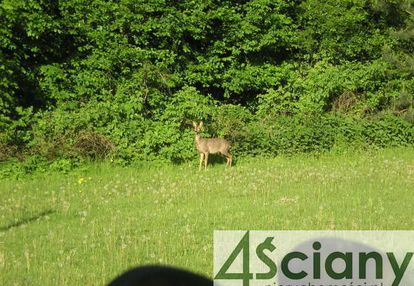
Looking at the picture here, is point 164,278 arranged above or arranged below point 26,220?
above

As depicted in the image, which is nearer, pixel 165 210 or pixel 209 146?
pixel 165 210

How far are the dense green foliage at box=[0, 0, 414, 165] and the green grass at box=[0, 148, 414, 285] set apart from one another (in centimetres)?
172

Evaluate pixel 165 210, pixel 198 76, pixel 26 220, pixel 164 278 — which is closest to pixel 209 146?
pixel 198 76

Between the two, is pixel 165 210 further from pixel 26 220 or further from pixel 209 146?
pixel 209 146

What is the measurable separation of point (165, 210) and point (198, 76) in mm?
9651

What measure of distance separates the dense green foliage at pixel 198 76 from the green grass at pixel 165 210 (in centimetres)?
172

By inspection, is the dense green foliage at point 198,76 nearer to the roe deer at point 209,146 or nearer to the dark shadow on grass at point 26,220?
the roe deer at point 209,146

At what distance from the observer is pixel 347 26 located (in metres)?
20.0

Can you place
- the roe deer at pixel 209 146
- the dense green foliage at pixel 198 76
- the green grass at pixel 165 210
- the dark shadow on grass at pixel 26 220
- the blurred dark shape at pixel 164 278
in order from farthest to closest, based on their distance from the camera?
the dense green foliage at pixel 198 76 < the roe deer at pixel 209 146 < the dark shadow on grass at pixel 26 220 < the green grass at pixel 165 210 < the blurred dark shape at pixel 164 278

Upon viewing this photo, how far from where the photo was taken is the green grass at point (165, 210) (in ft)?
20.2

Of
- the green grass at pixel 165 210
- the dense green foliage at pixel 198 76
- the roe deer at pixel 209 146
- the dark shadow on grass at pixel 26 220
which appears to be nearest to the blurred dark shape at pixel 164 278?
the green grass at pixel 165 210

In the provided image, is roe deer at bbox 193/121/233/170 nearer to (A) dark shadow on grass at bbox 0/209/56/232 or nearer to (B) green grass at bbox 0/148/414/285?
(B) green grass at bbox 0/148/414/285

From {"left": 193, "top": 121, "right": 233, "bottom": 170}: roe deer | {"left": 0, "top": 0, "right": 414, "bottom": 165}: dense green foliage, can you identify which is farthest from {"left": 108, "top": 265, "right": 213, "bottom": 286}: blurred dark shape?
{"left": 0, "top": 0, "right": 414, "bottom": 165}: dense green foliage

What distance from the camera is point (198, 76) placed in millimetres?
17766
